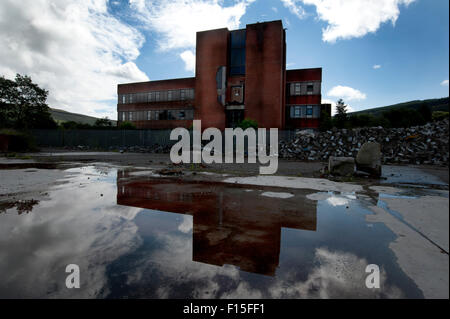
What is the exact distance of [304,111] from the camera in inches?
1256

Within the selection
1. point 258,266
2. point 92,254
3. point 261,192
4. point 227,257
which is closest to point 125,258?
point 92,254

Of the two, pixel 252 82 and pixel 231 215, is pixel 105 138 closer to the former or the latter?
pixel 252 82

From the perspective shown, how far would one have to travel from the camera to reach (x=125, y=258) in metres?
2.33

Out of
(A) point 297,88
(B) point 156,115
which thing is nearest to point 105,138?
(B) point 156,115

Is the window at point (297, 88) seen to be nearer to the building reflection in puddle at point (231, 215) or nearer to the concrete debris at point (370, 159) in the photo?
the concrete debris at point (370, 159)

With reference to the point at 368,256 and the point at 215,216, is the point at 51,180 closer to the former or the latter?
the point at 215,216

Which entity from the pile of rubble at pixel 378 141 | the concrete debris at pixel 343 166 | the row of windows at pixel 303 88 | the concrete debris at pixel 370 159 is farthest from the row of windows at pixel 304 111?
the concrete debris at pixel 343 166

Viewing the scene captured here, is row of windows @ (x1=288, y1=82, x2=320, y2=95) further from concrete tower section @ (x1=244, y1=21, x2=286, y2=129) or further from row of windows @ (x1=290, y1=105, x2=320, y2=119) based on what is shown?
concrete tower section @ (x1=244, y1=21, x2=286, y2=129)

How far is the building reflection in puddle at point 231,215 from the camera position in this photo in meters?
2.43

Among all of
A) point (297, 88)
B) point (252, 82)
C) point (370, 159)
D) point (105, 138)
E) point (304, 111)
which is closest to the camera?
point (370, 159)

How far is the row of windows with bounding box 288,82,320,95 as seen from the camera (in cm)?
3109

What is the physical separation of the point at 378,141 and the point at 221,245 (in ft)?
52.1

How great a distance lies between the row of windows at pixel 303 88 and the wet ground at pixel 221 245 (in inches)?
1138
